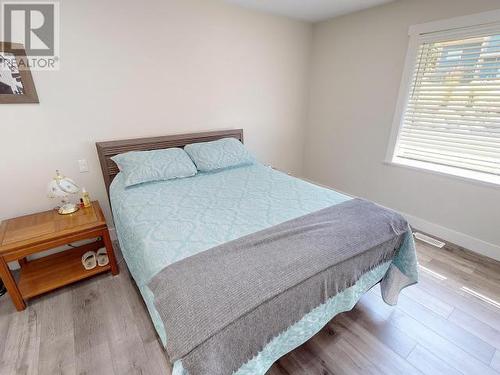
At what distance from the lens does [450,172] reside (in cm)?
224

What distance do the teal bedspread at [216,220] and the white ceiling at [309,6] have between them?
1.71m

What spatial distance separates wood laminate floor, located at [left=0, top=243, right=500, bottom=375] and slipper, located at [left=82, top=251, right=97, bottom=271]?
0.14 meters

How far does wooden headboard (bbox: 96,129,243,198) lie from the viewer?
207cm

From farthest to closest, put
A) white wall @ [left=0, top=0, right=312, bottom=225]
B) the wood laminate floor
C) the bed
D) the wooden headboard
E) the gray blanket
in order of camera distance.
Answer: the wooden headboard → white wall @ [left=0, top=0, right=312, bottom=225] → the wood laminate floor → the bed → the gray blanket

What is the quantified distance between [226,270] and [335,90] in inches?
110

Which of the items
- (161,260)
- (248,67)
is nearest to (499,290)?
(161,260)

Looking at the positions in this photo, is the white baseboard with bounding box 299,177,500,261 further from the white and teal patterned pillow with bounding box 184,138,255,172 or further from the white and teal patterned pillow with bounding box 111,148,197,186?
the white and teal patterned pillow with bounding box 111,148,197,186

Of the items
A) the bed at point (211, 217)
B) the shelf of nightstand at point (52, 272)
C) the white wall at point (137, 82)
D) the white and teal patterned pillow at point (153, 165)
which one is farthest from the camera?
the white and teal patterned pillow at point (153, 165)

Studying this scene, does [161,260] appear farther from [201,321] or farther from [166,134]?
[166,134]

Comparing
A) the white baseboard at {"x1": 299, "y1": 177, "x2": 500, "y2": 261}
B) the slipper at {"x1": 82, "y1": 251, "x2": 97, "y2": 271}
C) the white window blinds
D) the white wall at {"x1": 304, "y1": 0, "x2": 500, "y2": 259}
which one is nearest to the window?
the white window blinds

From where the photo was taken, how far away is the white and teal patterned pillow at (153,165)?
196cm

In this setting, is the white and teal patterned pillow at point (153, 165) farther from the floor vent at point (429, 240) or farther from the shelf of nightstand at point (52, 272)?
Answer: the floor vent at point (429, 240)

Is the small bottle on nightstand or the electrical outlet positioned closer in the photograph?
the small bottle on nightstand

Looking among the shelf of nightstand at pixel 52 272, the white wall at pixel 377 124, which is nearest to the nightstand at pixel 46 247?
the shelf of nightstand at pixel 52 272
